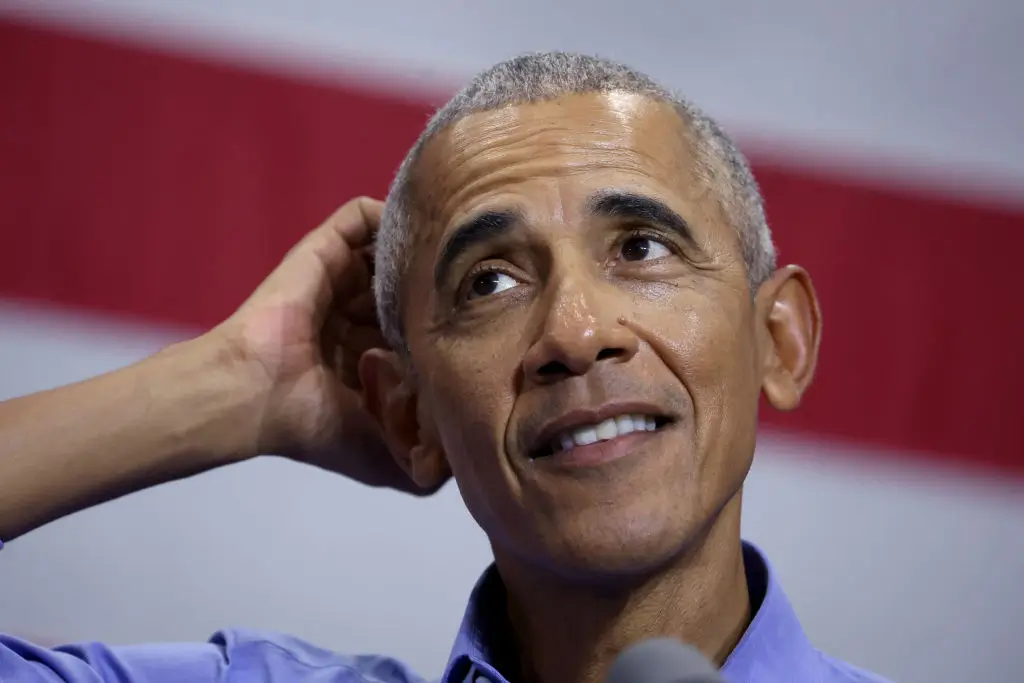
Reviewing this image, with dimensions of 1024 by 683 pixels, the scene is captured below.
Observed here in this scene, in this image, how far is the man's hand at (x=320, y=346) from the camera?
5.15 ft

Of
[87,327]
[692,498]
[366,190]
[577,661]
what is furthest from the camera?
[366,190]

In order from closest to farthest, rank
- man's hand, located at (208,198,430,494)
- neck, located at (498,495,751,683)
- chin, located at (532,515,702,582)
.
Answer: chin, located at (532,515,702,582) → neck, located at (498,495,751,683) → man's hand, located at (208,198,430,494)

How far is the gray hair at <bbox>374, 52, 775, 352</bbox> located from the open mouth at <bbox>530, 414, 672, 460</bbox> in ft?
0.92

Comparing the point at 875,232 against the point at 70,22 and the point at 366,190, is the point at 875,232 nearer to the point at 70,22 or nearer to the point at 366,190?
the point at 366,190

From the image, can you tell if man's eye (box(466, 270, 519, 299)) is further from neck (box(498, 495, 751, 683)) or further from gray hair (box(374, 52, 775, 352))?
neck (box(498, 495, 751, 683))

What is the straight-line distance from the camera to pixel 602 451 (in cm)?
118

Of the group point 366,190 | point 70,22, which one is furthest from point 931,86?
point 70,22

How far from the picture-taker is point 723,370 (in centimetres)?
125

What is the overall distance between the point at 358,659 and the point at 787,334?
0.73 m

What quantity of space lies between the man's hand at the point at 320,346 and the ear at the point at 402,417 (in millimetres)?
50

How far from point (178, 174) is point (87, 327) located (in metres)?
0.31

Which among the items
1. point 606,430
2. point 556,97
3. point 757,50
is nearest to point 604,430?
point 606,430

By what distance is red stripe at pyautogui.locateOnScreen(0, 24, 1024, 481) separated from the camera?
6.55ft

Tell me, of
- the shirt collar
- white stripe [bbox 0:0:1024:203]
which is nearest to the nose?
the shirt collar
